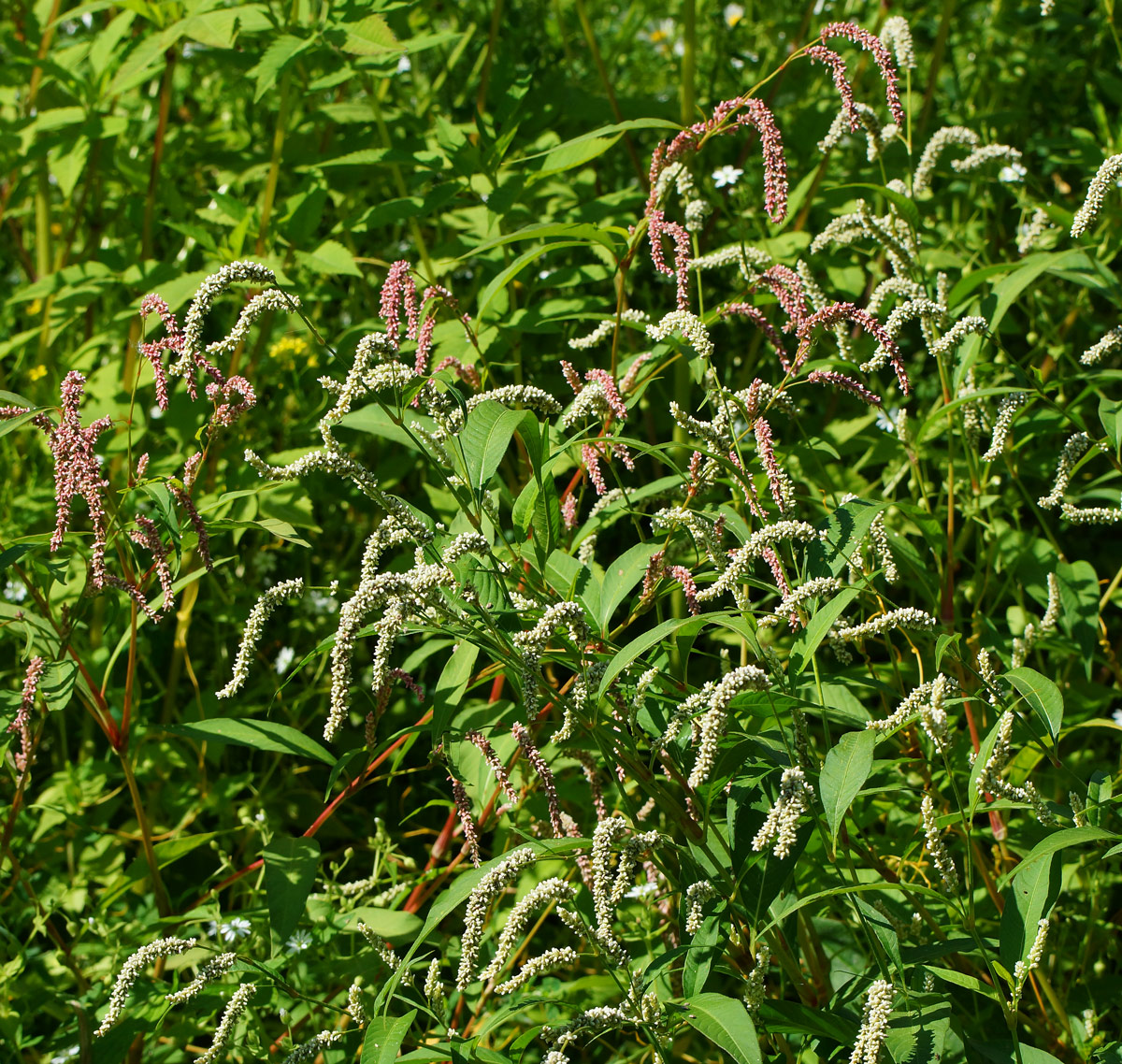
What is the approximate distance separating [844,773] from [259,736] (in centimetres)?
99

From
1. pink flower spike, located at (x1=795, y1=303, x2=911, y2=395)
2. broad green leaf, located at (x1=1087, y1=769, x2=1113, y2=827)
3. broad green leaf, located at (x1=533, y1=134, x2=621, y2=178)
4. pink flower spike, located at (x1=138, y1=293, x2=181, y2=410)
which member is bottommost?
broad green leaf, located at (x1=1087, y1=769, x2=1113, y2=827)

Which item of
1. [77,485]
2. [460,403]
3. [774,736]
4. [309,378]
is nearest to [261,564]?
[309,378]

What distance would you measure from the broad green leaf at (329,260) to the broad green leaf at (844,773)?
1521 mm

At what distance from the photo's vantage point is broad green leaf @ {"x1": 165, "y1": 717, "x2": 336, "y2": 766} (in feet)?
6.00

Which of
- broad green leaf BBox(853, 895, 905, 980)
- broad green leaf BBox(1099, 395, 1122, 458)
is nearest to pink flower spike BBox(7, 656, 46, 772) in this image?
broad green leaf BBox(853, 895, 905, 980)

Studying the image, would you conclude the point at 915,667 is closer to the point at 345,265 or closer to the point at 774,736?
the point at 774,736

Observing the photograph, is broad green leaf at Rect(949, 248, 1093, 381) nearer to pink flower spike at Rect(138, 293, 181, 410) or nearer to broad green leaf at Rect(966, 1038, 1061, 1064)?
broad green leaf at Rect(966, 1038, 1061, 1064)

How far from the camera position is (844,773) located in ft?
4.27

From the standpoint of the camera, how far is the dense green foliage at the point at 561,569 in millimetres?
1443

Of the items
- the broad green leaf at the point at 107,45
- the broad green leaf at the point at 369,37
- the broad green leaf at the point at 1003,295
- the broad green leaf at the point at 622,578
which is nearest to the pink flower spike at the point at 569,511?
the broad green leaf at the point at 622,578

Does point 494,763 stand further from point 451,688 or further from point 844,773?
point 844,773

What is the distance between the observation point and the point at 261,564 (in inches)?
114

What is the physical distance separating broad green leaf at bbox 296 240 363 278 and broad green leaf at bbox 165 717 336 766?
1.01 metres

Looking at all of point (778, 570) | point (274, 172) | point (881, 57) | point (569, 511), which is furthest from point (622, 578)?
point (274, 172)
